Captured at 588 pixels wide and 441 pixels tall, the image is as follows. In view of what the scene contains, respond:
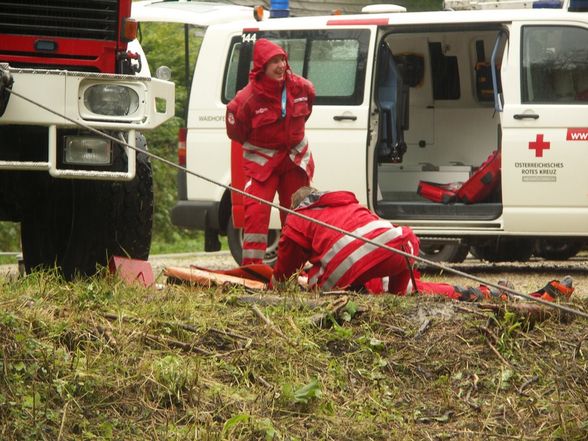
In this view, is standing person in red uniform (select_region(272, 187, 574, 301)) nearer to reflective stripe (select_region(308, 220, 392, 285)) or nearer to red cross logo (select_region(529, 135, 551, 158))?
reflective stripe (select_region(308, 220, 392, 285))

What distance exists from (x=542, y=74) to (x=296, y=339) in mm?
5559

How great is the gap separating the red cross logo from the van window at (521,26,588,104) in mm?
295

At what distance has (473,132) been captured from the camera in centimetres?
1200

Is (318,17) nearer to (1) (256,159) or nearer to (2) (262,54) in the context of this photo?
(2) (262,54)

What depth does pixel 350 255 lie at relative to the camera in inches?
265

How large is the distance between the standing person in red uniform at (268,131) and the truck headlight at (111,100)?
Answer: 2.56 meters

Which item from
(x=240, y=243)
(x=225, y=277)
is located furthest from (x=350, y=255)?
(x=240, y=243)

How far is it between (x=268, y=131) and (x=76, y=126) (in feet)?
9.20

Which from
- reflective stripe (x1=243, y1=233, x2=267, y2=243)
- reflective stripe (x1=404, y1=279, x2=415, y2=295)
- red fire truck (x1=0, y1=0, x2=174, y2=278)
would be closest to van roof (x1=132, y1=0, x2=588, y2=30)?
reflective stripe (x1=243, y1=233, x2=267, y2=243)

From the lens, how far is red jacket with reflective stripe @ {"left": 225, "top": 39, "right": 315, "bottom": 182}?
891 cm

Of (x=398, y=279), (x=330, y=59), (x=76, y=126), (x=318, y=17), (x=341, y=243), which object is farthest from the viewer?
(x=318, y=17)

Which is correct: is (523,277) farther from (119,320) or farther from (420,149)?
(119,320)

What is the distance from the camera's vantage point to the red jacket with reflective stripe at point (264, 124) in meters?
8.91

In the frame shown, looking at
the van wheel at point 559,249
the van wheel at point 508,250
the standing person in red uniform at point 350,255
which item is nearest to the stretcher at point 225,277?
the standing person in red uniform at point 350,255
